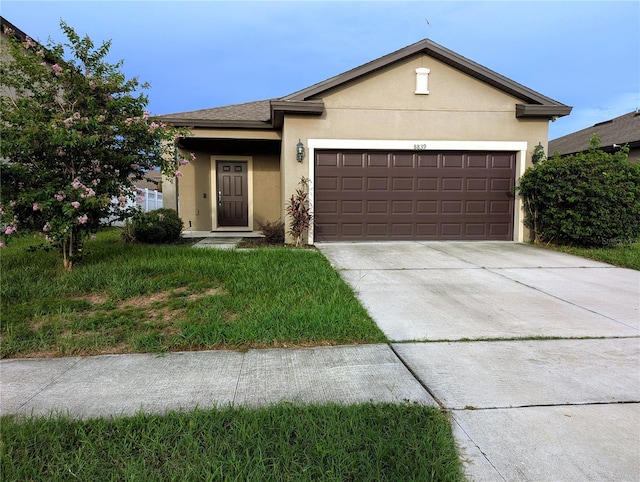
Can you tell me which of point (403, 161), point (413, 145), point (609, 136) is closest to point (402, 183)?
point (403, 161)

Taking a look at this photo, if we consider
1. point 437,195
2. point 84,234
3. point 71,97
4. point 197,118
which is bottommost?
point 84,234

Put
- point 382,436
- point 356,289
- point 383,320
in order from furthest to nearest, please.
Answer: point 356,289, point 383,320, point 382,436

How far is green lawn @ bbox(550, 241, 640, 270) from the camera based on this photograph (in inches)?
308

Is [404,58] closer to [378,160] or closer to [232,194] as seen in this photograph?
[378,160]

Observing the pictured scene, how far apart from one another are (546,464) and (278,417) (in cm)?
156

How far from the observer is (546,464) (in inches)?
87.4

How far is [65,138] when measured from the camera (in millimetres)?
5141

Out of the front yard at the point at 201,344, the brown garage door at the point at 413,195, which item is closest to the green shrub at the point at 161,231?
the front yard at the point at 201,344

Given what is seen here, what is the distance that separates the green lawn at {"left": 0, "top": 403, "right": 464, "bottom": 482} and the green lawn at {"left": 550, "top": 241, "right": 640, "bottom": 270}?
23.9 feet

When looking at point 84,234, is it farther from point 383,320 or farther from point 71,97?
point 383,320

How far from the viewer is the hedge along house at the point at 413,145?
32.0ft

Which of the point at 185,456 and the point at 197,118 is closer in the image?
the point at 185,456

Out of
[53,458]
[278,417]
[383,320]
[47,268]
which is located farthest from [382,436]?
[47,268]

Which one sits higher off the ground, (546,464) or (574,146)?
(574,146)
